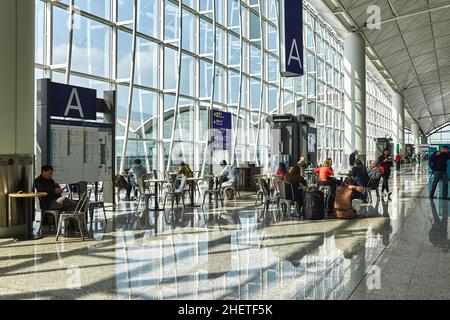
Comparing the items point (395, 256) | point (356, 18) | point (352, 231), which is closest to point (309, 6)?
point (356, 18)

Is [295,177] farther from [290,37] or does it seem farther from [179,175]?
[179,175]

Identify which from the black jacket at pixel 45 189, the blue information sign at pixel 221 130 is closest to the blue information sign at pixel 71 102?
the black jacket at pixel 45 189

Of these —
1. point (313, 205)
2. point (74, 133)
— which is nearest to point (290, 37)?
point (313, 205)

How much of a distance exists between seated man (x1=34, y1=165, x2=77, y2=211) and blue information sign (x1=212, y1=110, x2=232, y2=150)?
7.55 meters

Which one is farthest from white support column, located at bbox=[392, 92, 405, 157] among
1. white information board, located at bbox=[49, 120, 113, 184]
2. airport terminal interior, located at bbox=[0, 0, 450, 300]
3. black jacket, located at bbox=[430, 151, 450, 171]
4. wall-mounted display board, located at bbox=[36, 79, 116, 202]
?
white information board, located at bbox=[49, 120, 113, 184]

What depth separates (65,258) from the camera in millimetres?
A: 5680

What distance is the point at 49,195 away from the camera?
301 inches

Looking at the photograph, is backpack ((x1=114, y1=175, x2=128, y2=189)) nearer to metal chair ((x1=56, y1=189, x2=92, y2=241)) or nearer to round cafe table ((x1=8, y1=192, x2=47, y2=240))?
metal chair ((x1=56, y1=189, x2=92, y2=241))

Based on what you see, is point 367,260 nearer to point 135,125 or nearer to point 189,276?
point 189,276

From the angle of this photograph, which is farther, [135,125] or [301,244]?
[135,125]

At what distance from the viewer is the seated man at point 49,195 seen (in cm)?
758

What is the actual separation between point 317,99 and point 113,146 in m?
19.9

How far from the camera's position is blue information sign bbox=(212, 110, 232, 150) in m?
14.8

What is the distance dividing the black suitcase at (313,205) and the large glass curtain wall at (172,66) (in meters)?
5.85
